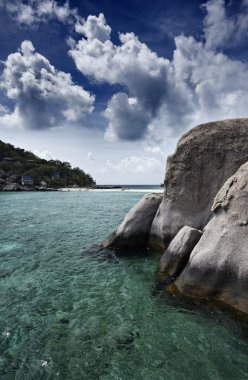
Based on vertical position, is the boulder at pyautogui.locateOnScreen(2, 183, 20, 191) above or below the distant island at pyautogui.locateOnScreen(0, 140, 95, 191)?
below

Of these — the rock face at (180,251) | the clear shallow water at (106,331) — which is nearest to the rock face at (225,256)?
the clear shallow water at (106,331)

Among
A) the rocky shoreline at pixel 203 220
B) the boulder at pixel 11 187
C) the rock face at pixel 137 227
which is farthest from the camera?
the boulder at pixel 11 187

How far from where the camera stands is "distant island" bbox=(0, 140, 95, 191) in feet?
418

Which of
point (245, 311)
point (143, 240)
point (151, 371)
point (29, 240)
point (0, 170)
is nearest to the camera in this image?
point (151, 371)

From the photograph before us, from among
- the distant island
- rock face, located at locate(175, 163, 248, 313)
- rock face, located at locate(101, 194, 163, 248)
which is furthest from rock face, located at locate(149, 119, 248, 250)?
the distant island

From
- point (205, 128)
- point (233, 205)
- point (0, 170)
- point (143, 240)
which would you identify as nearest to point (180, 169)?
point (205, 128)

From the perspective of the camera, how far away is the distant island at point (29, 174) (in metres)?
127

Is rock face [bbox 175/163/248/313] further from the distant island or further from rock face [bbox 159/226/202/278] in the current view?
the distant island

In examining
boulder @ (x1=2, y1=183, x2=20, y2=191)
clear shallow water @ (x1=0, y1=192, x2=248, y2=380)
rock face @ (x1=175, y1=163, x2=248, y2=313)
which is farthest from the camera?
boulder @ (x1=2, y1=183, x2=20, y2=191)

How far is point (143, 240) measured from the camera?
15.0m

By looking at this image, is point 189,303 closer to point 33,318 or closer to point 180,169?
point 33,318

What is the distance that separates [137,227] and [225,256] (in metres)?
7.08

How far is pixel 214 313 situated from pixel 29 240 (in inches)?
547

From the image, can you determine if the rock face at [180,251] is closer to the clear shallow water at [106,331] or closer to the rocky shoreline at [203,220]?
the rocky shoreline at [203,220]
